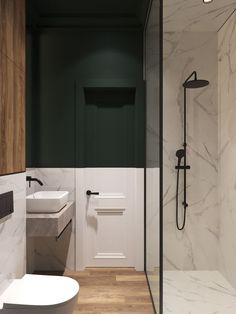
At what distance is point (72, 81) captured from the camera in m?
3.11

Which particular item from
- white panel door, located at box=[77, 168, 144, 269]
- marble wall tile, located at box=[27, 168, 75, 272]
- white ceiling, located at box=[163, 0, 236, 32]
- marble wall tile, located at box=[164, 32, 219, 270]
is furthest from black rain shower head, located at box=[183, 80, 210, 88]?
marble wall tile, located at box=[27, 168, 75, 272]

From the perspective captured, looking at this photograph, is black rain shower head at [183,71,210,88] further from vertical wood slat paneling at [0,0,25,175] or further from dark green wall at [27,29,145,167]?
vertical wood slat paneling at [0,0,25,175]

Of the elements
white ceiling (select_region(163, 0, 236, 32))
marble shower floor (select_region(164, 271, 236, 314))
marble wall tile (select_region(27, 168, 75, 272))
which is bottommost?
marble shower floor (select_region(164, 271, 236, 314))

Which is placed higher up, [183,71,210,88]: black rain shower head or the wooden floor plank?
[183,71,210,88]: black rain shower head

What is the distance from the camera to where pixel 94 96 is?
3.19m

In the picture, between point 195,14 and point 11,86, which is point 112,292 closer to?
point 11,86

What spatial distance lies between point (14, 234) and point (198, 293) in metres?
1.89

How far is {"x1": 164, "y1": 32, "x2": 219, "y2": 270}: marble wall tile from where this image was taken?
3.10 meters

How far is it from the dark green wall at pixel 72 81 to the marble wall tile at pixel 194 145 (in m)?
0.35

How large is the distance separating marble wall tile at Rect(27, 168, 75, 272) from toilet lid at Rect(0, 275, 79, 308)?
1.19 meters

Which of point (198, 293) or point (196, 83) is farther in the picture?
point (196, 83)

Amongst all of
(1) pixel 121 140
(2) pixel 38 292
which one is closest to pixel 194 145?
(1) pixel 121 140

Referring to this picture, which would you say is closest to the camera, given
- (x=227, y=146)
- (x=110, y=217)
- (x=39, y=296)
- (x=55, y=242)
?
(x=39, y=296)

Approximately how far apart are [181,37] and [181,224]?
218cm
